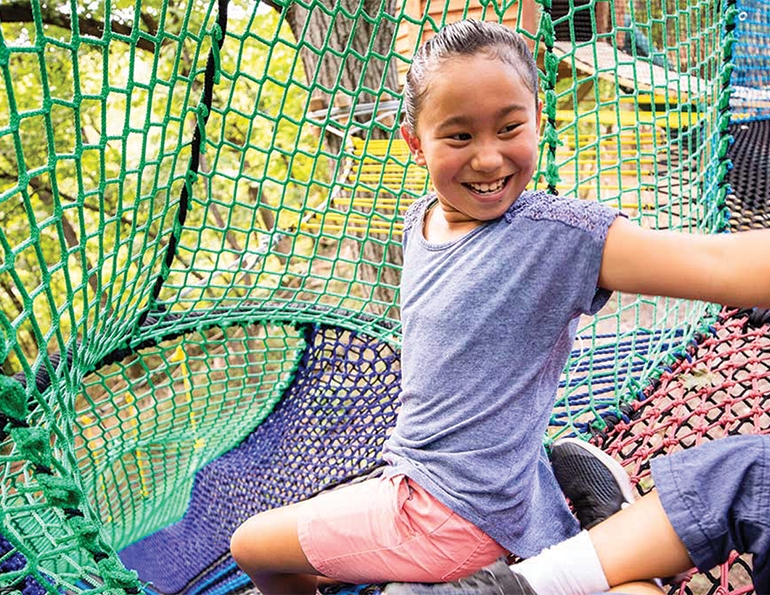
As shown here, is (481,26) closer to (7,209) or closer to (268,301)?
(268,301)

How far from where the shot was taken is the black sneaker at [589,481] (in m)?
0.86

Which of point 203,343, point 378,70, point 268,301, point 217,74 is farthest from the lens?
point 378,70

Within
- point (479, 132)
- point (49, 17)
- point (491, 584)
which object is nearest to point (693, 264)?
point (479, 132)

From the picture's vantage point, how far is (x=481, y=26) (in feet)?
2.37

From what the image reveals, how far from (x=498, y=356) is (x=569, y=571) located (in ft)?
0.75

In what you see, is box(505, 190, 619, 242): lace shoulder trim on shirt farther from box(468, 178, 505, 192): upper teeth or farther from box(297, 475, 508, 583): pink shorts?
box(297, 475, 508, 583): pink shorts

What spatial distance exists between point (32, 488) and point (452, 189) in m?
0.58

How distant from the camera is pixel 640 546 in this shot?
0.71 meters

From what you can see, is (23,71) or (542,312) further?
(23,71)

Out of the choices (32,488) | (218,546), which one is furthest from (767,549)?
(218,546)

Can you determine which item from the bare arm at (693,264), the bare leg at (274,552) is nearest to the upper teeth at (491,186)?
the bare arm at (693,264)

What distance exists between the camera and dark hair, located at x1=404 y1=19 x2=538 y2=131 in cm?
70

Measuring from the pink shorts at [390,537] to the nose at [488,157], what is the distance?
1.19ft

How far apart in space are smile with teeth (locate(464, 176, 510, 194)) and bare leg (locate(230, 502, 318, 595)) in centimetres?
43
